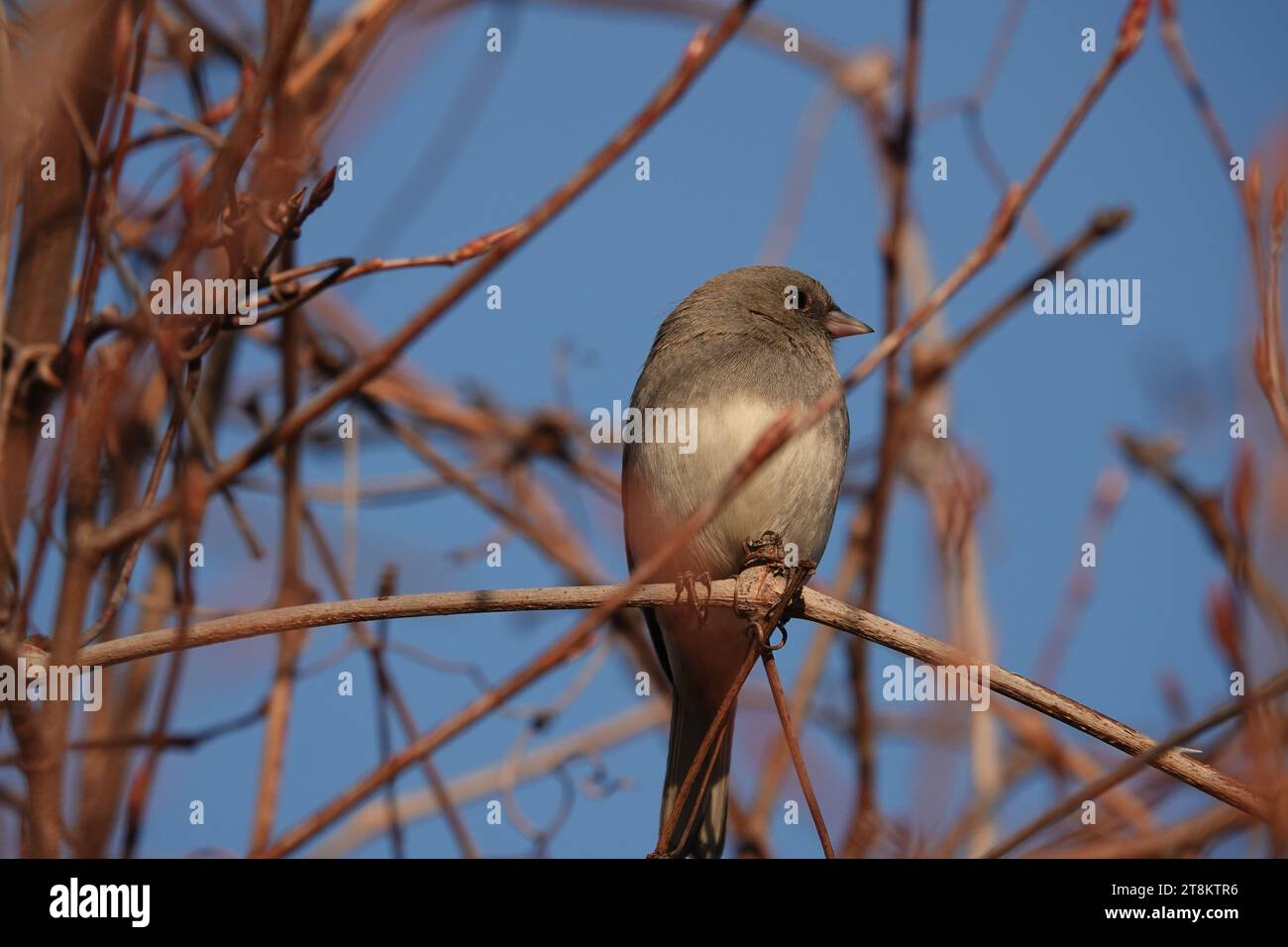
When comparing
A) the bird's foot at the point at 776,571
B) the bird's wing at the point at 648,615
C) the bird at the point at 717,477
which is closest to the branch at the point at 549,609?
the bird's foot at the point at 776,571

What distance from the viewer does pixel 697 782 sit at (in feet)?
10.2

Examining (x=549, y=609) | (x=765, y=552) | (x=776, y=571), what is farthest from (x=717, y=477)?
(x=549, y=609)

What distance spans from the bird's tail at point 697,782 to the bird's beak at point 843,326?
111cm

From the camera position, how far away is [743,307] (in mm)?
3504

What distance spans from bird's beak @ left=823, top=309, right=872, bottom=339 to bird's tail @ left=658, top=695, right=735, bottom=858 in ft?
3.64

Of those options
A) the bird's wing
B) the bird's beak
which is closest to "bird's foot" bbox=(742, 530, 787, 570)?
the bird's wing

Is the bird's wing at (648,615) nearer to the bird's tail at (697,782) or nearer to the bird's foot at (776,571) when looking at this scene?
the bird's tail at (697,782)

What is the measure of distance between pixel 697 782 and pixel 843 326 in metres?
1.33

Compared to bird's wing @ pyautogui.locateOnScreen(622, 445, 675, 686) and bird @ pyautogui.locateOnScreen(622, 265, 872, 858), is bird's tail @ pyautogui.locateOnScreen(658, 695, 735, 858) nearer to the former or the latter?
bird @ pyautogui.locateOnScreen(622, 265, 872, 858)

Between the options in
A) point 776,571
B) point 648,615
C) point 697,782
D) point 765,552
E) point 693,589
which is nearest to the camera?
point 693,589

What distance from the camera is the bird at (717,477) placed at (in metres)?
3.02

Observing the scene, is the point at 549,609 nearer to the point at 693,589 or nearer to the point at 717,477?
the point at 693,589
